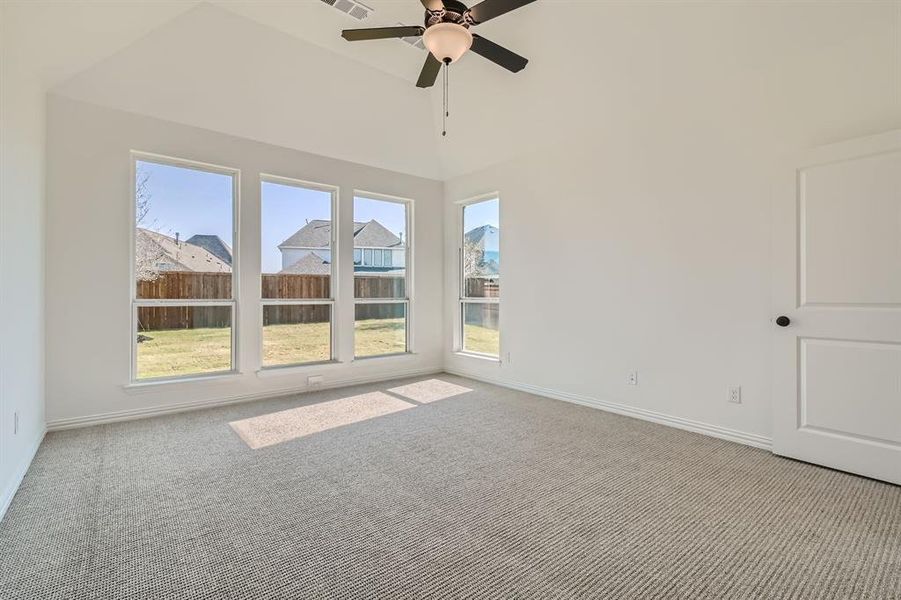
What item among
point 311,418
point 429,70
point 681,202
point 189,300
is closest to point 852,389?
point 681,202

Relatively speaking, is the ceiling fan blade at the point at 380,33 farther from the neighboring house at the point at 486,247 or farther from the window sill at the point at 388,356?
the window sill at the point at 388,356

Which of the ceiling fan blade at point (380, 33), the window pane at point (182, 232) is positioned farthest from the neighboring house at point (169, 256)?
the ceiling fan blade at point (380, 33)

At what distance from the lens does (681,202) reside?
3.51m

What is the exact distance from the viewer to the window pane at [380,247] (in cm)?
530

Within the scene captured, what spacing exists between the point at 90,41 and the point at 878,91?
5.32 m

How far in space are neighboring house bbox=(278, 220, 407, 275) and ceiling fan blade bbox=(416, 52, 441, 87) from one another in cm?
235

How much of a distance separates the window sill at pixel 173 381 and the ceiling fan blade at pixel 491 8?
152 inches

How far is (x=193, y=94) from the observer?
12.4ft

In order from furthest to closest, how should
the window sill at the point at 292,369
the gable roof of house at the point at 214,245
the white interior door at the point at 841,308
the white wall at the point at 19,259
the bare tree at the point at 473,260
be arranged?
the bare tree at the point at 473,260
the window sill at the point at 292,369
the gable roof of house at the point at 214,245
the white interior door at the point at 841,308
the white wall at the point at 19,259

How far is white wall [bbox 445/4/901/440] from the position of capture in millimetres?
2750

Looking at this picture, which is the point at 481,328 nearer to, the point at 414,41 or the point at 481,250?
the point at 481,250

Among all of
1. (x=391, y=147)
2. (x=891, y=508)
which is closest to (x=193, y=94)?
(x=391, y=147)

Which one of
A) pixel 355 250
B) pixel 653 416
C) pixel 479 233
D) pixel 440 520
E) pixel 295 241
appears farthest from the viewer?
pixel 479 233

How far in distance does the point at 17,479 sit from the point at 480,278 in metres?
4.44
